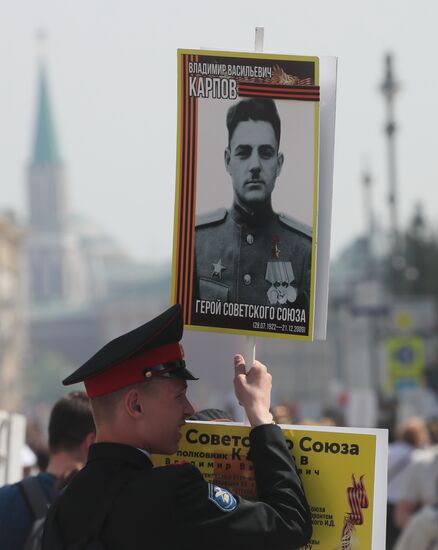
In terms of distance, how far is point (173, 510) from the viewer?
147 inches

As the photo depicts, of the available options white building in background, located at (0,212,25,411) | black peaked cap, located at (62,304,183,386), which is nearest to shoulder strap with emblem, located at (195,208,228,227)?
black peaked cap, located at (62,304,183,386)

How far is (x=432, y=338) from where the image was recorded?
57500 mm

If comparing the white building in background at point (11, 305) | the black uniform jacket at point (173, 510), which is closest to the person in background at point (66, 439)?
the black uniform jacket at point (173, 510)

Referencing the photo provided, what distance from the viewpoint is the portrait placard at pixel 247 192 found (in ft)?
13.9

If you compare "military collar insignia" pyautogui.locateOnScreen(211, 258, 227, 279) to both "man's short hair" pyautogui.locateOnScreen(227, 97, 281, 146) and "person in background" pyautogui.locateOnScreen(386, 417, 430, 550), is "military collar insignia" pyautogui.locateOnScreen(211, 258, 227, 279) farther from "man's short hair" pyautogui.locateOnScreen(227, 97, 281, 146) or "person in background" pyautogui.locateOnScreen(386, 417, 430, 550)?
"person in background" pyautogui.locateOnScreen(386, 417, 430, 550)

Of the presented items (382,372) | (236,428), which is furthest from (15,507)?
(382,372)

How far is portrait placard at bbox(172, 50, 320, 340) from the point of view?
13.9 ft

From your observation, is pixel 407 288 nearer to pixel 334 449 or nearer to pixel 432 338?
pixel 432 338

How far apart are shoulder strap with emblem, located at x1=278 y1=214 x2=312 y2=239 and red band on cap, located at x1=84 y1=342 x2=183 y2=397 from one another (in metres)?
0.52

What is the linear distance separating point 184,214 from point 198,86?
→ 325 millimetres

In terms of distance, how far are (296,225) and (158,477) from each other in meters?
0.81

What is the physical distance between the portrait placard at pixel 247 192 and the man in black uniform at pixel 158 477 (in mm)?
235

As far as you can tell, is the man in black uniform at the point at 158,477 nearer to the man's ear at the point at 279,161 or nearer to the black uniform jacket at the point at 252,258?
the black uniform jacket at the point at 252,258

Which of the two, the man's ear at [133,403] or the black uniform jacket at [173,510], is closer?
the black uniform jacket at [173,510]
